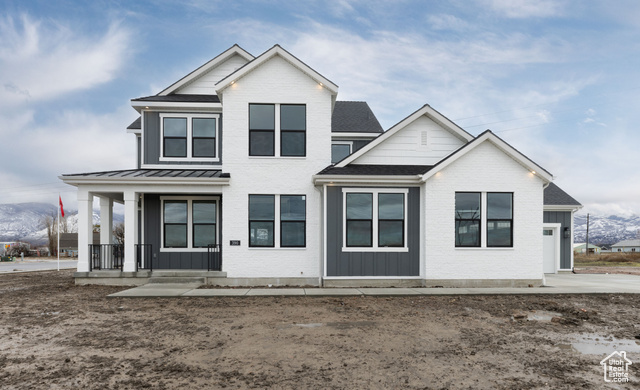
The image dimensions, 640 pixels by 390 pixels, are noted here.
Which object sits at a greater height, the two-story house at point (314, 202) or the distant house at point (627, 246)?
the two-story house at point (314, 202)

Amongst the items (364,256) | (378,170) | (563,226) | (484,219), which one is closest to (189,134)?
(378,170)

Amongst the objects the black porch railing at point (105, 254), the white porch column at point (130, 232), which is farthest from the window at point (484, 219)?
the black porch railing at point (105, 254)

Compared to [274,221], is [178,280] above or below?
below

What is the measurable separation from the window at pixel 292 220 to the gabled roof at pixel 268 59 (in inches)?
167

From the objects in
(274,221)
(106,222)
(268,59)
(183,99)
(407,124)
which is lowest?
(106,222)

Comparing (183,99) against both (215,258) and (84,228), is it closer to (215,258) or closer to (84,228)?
(84,228)

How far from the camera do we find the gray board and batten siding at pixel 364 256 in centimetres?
1241

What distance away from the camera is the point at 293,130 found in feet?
44.0

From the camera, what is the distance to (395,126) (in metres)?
13.3

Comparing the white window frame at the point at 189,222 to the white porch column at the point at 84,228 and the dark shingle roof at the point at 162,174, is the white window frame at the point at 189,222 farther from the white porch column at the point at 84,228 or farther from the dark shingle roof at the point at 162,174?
the white porch column at the point at 84,228

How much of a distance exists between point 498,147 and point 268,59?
8.54m

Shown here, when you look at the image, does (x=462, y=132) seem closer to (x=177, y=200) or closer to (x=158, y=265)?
(x=177, y=200)

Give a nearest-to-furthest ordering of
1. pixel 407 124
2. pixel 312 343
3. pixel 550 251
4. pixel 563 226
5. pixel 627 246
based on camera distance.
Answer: pixel 312 343 → pixel 407 124 → pixel 550 251 → pixel 563 226 → pixel 627 246

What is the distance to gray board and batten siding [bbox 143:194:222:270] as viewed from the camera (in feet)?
46.9
